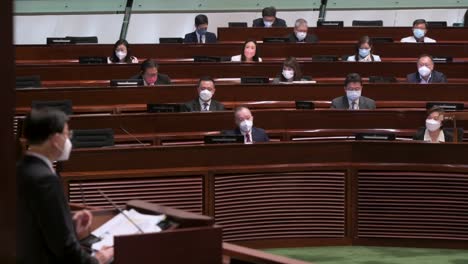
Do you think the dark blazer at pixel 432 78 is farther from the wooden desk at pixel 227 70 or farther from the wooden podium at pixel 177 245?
the wooden podium at pixel 177 245

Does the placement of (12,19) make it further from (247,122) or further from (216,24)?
(216,24)

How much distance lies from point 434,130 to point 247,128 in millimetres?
1628

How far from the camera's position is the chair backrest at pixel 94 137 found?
8.15m

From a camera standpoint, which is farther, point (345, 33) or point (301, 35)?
point (345, 33)

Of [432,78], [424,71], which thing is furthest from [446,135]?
[432,78]

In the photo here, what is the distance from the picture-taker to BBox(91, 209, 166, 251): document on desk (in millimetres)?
3490

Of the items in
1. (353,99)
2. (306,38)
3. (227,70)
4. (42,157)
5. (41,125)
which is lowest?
(42,157)

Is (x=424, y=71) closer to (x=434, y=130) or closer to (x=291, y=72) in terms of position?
(x=291, y=72)

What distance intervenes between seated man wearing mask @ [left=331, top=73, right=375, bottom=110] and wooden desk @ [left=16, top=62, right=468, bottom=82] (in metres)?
1.57

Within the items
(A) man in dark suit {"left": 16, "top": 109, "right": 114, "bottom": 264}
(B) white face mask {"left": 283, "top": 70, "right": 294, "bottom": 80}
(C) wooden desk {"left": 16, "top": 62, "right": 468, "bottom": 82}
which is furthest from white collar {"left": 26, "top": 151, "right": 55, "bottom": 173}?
(C) wooden desk {"left": 16, "top": 62, "right": 468, "bottom": 82}

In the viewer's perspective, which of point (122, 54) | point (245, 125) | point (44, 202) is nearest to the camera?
point (44, 202)

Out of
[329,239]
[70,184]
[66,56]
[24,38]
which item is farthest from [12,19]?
[24,38]

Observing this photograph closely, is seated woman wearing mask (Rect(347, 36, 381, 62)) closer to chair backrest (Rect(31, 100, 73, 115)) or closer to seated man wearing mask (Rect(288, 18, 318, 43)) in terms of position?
seated man wearing mask (Rect(288, 18, 318, 43))

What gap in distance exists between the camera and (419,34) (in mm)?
12773
